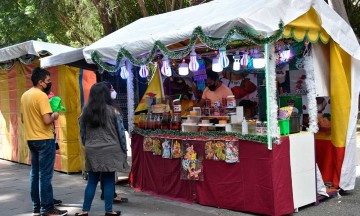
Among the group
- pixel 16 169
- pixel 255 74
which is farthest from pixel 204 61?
pixel 16 169

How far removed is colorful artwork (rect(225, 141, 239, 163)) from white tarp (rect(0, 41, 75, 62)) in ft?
15.2

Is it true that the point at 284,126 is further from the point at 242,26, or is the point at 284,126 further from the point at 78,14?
the point at 78,14

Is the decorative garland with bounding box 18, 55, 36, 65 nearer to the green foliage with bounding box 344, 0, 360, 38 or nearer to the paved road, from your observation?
the paved road

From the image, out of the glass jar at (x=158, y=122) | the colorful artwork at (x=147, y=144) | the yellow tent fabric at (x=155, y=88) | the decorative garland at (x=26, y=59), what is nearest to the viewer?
the colorful artwork at (x=147, y=144)

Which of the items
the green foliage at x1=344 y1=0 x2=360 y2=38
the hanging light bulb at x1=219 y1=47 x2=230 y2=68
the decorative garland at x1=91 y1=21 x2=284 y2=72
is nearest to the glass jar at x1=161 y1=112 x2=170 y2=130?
the decorative garland at x1=91 y1=21 x2=284 y2=72

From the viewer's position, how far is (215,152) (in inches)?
228

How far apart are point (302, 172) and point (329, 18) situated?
2233mm

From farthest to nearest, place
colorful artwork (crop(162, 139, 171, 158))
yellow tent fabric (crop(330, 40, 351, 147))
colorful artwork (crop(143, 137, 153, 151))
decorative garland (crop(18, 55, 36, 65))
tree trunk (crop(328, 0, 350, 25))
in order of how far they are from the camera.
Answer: tree trunk (crop(328, 0, 350, 25)) → decorative garland (crop(18, 55, 36, 65)) → colorful artwork (crop(143, 137, 153, 151)) → colorful artwork (crop(162, 139, 171, 158)) → yellow tent fabric (crop(330, 40, 351, 147))

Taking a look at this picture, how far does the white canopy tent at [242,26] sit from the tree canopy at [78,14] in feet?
26.3

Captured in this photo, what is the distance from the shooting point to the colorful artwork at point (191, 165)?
6019 mm

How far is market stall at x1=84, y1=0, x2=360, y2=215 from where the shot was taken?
529 centimetres

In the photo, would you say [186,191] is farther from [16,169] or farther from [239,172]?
[16,169]

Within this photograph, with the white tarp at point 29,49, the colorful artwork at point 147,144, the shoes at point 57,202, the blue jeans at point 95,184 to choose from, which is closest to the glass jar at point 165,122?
the colorful artwork at point 147,144

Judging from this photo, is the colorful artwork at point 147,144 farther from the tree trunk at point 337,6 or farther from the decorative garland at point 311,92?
the tree trunk at point 337,6
